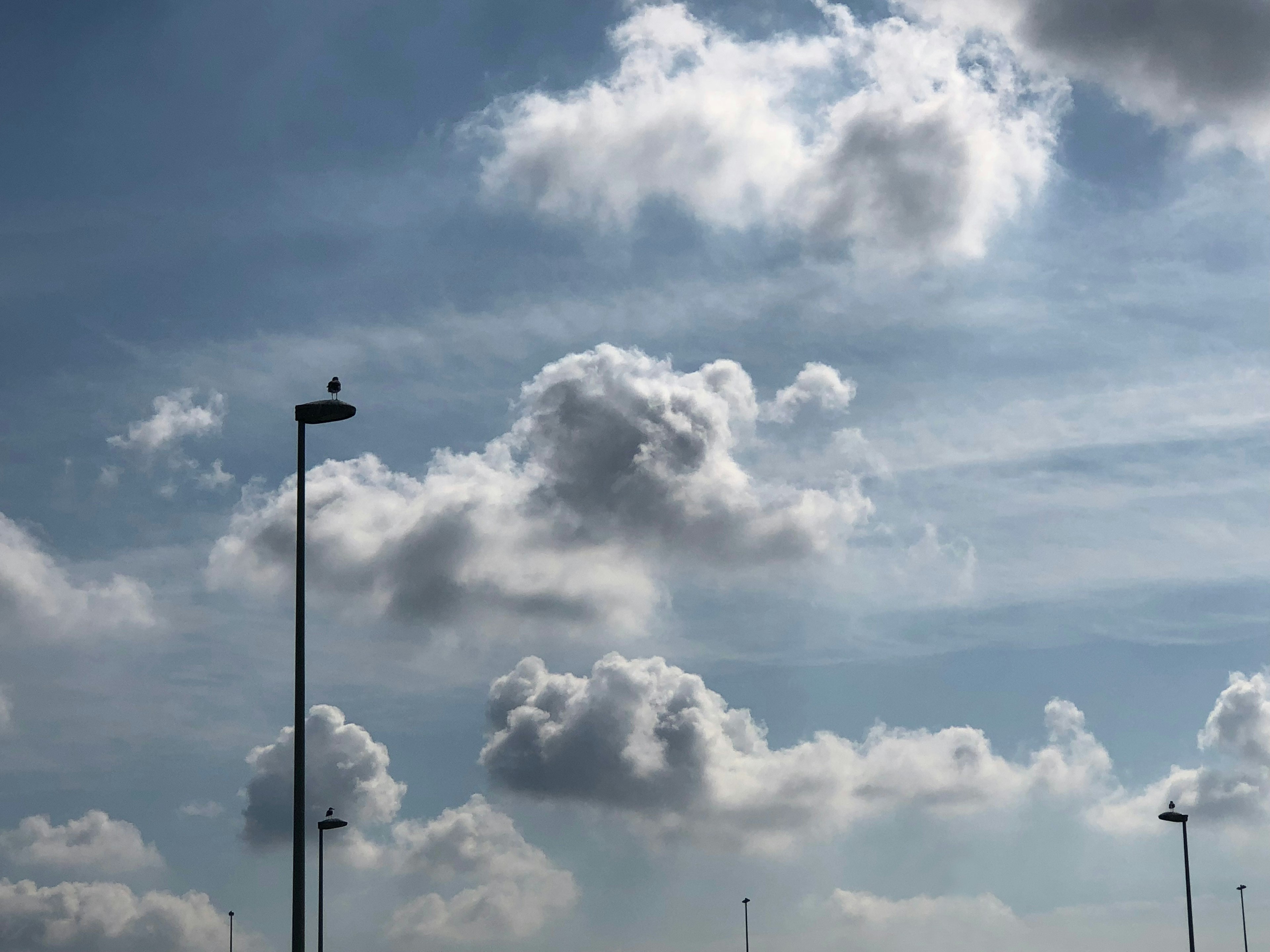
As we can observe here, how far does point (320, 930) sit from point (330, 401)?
35.2 meters

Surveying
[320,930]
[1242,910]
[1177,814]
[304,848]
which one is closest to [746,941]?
[1242,910]

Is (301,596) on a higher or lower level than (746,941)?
higher

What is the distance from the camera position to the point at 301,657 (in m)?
28.4

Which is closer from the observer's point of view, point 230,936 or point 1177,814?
point 1177,814

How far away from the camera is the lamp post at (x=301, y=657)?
2756 cm

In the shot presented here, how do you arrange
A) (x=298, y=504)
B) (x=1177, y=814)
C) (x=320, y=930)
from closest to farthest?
(x=298, y=504) < (x=320, y=930) < (x=1177, y=814)

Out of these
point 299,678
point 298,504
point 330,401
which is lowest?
point 299,678

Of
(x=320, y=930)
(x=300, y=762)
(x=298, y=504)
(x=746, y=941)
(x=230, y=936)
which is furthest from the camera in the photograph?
(x=746, y=941)

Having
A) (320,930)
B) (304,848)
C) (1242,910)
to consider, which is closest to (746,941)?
(1242,910)

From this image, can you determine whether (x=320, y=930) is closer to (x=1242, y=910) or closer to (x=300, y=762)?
(x=300, y=762)

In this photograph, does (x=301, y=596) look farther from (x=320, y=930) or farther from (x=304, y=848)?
(x=320, y=930)

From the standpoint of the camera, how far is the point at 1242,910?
365 feet

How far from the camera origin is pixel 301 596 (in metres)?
28.9

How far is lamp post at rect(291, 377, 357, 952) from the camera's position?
2756 centimetres
